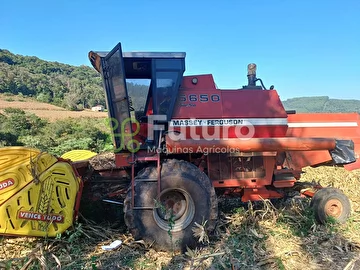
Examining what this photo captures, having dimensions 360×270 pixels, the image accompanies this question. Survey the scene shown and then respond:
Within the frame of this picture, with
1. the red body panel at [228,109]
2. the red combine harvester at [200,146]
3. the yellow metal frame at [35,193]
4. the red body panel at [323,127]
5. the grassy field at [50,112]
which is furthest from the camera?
the grassy field at [50,112]

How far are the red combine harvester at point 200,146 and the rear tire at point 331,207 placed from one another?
0.05 feet

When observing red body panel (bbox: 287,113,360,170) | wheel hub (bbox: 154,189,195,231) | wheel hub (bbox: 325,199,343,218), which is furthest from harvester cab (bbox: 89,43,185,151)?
wheel hub (bbox: 325,199,343,218)

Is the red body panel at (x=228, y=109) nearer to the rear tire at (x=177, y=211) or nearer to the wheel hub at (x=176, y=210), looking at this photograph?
the rear tire at (x=177, y=211)

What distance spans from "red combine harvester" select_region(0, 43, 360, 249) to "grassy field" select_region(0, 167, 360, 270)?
226mm

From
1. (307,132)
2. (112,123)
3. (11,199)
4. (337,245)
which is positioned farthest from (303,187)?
(11,199)

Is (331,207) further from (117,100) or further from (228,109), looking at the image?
(117,100)

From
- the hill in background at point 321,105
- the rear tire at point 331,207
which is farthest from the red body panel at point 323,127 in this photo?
the hill in background at point 321,105

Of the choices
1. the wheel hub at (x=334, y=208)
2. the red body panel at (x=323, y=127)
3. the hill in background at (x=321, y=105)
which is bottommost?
the wheel hub at (x=334, y=208)

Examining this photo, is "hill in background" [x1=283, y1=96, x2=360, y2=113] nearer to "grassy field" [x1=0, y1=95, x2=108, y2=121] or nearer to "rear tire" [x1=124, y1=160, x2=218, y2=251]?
"rear tire" [x1=124, y1=160, x2=218, y2=251]

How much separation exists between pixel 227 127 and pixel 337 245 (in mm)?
2052

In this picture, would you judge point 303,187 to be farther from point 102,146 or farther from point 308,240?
point 102,146

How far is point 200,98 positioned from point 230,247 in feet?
6.81

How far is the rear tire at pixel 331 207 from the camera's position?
4.06 metres

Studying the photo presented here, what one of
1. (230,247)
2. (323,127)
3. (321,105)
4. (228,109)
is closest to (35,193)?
(230,247)
